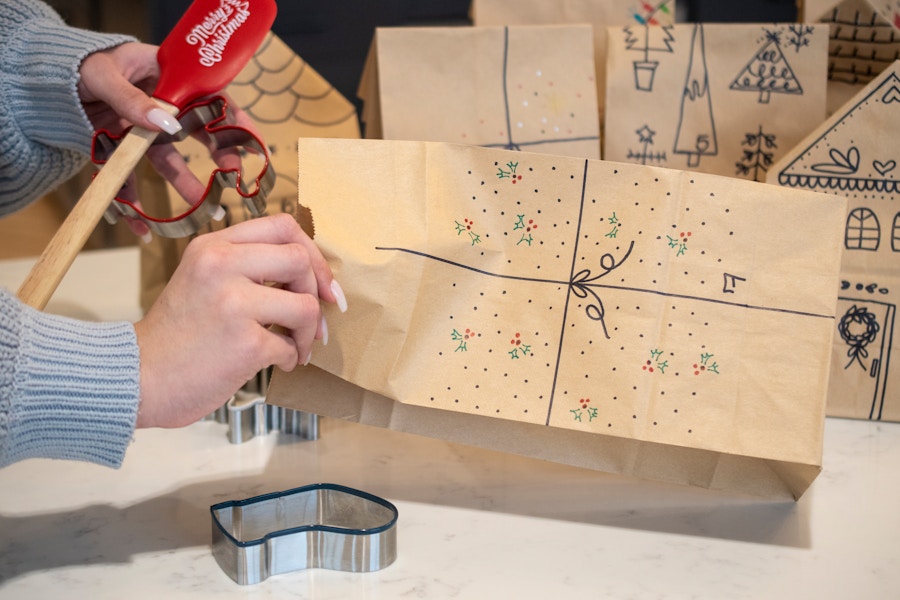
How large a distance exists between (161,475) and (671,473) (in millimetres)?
370

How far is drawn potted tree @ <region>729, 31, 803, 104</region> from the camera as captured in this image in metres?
0.81

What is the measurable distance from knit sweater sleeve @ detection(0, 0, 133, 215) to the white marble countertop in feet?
0.83

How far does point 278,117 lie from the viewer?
2.91 ft

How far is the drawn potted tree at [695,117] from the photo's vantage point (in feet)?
2.70

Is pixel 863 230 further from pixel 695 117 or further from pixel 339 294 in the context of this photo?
pixel 339 294

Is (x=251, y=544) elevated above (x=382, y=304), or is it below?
below

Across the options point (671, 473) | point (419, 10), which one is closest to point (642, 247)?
point (671, 473)

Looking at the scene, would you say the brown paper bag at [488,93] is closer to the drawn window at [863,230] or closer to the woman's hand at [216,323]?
the drawn window at [863,230]

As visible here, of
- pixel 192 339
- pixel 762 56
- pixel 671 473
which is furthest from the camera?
pixel 762 56

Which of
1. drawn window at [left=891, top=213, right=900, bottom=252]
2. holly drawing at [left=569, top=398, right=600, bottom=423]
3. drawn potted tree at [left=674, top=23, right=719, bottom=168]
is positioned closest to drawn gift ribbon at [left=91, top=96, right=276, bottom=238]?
holly drawing at [left=569, top=398, right=600, bottom=423]

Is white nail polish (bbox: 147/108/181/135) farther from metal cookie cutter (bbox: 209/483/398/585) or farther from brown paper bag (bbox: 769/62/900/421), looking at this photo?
brown paper bag (bbox: 769/62/900/421)

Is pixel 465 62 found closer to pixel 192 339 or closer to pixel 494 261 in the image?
pixel 494 261

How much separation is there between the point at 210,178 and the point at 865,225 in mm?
534

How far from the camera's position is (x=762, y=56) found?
2.69 ft
